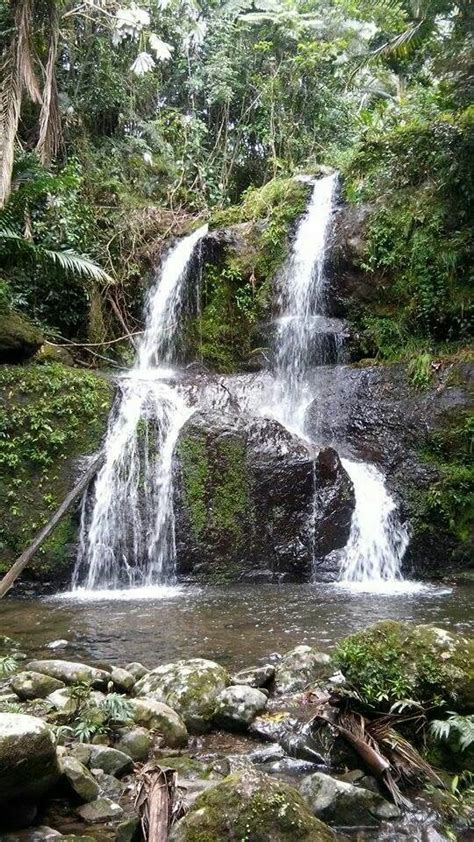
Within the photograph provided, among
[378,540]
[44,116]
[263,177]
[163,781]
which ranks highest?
[263,177]

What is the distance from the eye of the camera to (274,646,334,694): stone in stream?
410 cm

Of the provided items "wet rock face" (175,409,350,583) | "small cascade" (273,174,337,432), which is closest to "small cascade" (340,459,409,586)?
"wet rock face" (175,409,350,583)

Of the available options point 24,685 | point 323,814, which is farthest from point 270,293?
point 323,814

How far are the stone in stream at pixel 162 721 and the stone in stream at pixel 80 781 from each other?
67 cm

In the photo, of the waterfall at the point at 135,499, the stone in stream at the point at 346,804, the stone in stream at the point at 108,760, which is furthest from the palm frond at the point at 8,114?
the stone in stream at the point at 346,804

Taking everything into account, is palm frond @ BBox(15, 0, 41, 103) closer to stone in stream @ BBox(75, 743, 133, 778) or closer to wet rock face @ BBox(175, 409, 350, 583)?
wet rock face @ BBox(175, 409, 350, 583)

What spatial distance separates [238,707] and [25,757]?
1.51 meters

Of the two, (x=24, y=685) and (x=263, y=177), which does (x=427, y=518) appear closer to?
(x=24, y=685)

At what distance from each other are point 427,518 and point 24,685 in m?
5.90

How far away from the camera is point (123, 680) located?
4039 mm

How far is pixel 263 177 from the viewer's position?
57.8 feet

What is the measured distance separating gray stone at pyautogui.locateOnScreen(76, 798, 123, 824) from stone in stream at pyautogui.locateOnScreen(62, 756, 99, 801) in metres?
0.03

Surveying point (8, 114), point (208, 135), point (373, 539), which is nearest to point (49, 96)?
point (8, 114)

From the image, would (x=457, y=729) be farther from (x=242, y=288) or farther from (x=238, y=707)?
(x=242, y=288)
